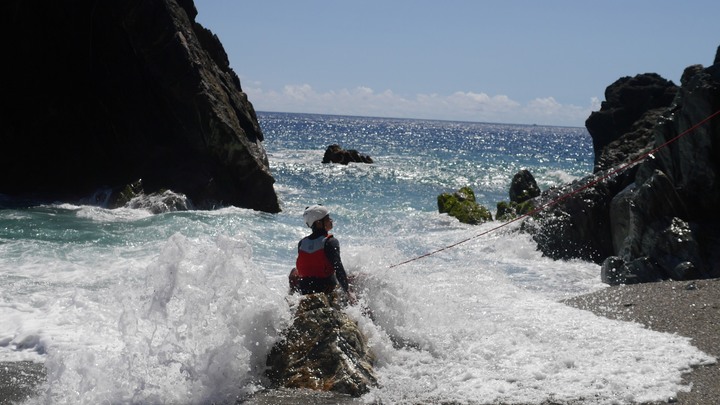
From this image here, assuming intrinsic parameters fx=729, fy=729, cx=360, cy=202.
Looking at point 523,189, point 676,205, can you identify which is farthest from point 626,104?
point 676,205

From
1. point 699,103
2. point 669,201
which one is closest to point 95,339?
point 669,201

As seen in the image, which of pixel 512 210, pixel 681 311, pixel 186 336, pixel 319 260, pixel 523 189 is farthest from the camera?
pixel 523 189

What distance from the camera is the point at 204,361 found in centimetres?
720

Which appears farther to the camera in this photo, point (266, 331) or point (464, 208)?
point (464, 208)

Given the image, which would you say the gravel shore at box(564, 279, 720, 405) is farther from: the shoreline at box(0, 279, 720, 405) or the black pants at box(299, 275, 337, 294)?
the black pants at box(299, 275, 337, 294)

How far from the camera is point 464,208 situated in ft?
83.5

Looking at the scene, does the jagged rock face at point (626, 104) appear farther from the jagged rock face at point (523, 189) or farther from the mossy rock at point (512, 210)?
the mossy rock at point (512, 210)

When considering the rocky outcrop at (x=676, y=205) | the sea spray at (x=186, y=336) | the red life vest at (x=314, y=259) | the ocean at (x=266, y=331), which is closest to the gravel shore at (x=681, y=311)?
the ocean at (x=266, y=331)

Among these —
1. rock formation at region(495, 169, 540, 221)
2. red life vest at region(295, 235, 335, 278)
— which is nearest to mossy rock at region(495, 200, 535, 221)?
rock formation at region(495, 169, 540, 221)

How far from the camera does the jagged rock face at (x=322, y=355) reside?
723 cm

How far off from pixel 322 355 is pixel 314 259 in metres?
1.46

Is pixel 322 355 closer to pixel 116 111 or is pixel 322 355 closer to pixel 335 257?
pixel 335 257

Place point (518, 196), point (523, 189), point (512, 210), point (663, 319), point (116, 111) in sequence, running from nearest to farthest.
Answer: point (663, 319), point (116, 111), point (512, 210), point (518, 196), point (523, 189)

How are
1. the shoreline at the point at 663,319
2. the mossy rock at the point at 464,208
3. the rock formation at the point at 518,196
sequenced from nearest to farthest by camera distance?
the shoreline at the point at 663,319, the rock formation at the point at 518,196, the mossy rock at the point at 464,208
